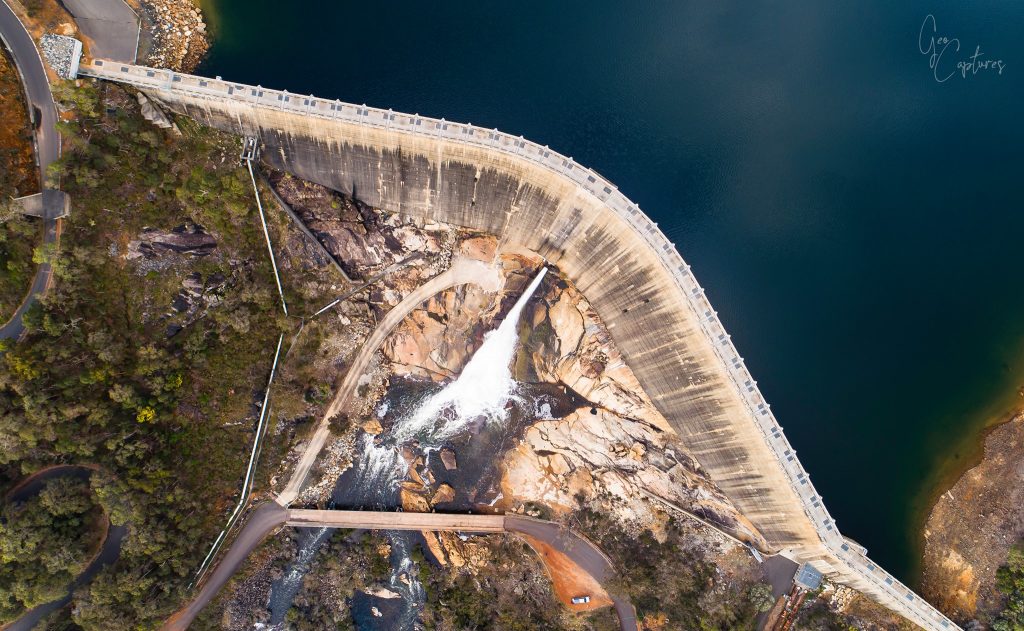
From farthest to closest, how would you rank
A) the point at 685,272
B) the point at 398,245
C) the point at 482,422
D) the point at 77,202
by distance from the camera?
1. the point at 482,422
2. the point at 398,245
3. the point at 685,272
4. the point at 77,202

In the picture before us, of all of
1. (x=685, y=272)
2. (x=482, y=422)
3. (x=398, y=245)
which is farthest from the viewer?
(x=482, y=422)

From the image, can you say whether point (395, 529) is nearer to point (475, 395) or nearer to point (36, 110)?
point (475, 395)

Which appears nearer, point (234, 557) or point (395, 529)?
point (234, 557)

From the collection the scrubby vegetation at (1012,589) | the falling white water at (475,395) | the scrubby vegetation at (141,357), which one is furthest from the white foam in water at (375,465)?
the scrubby vegetation at (1012,589)

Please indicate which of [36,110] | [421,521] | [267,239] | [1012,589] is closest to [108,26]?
[36,110]

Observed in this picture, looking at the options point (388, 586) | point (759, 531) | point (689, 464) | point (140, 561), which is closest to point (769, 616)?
point (759, 531)

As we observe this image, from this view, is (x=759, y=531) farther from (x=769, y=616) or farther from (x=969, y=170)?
(x=969, y=170)

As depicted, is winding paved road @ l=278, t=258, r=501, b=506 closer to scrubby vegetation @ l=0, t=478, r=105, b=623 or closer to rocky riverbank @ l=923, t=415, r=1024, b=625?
scrubby vegetation @ l=0, t=478, r=105, b=623
